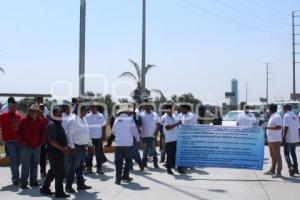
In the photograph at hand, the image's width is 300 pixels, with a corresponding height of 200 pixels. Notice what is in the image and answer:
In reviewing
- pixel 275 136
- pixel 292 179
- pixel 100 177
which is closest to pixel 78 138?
pixel 100 177

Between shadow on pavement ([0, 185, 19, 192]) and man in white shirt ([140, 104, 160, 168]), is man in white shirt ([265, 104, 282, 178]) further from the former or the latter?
shadow on pavement ([0, 185, 19, 192])

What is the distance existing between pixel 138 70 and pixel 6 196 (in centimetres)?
2605

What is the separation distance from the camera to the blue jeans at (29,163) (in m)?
10.9

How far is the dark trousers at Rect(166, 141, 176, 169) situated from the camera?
1327 cm

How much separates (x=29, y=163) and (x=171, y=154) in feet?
12.8

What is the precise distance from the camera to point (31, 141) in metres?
10.9

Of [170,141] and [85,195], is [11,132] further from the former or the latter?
[170,141]

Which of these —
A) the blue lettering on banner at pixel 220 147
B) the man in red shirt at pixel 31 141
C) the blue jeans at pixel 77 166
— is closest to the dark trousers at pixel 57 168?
the blue jeans at pixel 77 166

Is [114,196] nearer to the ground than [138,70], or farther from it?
nearer to the ground

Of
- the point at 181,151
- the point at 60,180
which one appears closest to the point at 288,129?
the point at 181,151

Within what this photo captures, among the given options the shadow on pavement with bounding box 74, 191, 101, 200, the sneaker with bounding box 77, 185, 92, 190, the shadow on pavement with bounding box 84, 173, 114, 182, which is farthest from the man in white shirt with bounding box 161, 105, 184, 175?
the shadow on pavement with bounding box 74, 191, 101, 200

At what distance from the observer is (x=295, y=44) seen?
64.4m

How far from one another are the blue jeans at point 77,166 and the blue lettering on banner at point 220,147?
11.0 feet

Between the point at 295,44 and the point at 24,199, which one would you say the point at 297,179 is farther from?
the point at 295,44
